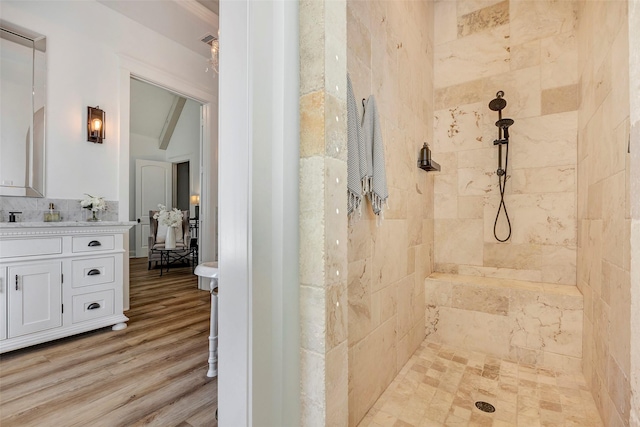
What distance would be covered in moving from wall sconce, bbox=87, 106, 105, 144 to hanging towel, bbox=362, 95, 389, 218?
282 centimetres

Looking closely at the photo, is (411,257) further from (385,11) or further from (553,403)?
(385,11)

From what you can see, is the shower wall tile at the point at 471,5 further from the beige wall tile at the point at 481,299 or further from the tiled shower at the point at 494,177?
the beige wall tile at the point at 481,299

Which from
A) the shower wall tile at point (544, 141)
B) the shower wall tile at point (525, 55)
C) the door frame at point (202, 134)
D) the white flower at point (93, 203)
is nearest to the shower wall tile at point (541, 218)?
the shower wall tile at point (544, 141)

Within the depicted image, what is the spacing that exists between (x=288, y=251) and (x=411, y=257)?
139 centimetres

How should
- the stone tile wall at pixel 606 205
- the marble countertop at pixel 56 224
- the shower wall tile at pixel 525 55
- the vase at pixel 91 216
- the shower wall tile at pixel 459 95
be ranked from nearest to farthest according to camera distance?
1. the stone tile wall at pixel 606 205
2. the marble countertop at pixel 56 224
3. the shower wall tile at pixel 525 55
4. the shower wall tile at pixel 459 95
5. the vase at pixel 91 216

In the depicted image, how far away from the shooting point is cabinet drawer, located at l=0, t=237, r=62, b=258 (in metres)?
2.16

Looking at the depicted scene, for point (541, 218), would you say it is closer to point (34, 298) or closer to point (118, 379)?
point (118, 379)

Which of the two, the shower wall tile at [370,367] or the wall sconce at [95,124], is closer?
the shower wall tile at [370,367]

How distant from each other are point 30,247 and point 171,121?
5343mm

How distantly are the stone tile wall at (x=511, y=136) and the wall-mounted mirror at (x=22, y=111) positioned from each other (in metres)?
3.51

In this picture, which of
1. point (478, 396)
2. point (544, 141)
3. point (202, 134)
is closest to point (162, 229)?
point (202, 134)

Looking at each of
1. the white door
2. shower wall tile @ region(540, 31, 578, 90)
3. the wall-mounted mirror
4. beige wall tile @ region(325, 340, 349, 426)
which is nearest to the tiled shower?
shower wall tile @ region(540, 31, 578, 90)

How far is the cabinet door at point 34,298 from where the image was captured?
2.18 metres

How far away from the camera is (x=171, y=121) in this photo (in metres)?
A: 6.93
